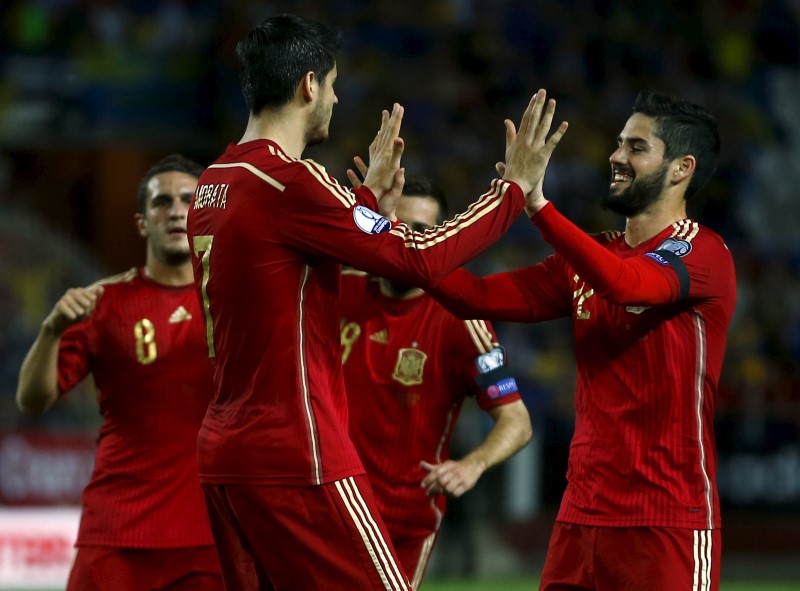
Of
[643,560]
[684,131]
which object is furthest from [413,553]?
[684,131]

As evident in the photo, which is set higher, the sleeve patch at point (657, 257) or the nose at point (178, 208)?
the nose at point (178, 208)

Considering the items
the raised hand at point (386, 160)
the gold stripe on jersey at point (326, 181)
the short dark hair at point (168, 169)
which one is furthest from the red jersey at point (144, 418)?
the gold stripe on jersey at point (326, 181)

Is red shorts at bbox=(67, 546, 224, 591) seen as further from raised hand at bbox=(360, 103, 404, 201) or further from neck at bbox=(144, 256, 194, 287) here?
raised hand at bbox=(360, 103, 404, 201)

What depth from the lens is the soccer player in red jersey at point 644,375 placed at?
444 cm

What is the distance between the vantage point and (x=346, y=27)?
15.6m

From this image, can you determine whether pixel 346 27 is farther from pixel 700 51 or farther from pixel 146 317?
pixel 146 317

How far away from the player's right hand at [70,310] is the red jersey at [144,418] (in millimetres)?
292

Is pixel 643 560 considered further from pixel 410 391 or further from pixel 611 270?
pixel 410 391

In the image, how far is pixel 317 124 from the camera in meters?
4.28

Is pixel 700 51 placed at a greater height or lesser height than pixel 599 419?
greater

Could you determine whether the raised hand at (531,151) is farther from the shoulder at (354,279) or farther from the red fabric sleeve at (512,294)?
the shoulder at (354,279)

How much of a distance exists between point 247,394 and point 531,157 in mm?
1238

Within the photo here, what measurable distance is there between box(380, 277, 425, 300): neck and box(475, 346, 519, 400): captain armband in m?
0.42

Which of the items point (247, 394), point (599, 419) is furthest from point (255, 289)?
point (599, 419)
